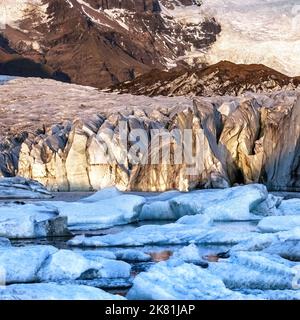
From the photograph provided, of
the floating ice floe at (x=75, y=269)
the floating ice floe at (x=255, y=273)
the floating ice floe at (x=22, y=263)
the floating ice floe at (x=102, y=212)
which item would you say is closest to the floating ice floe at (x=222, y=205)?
the floating ice floe at (x=102, y=212)

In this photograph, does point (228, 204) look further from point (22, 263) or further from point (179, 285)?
point (179, 285)

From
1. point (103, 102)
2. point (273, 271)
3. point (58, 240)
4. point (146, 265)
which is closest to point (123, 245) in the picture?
point (58, 240)

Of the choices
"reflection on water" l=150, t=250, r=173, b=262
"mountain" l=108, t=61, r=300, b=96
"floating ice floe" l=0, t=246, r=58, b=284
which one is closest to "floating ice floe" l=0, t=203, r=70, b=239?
"reflection on water" l=150, t=250, r=173, b=262

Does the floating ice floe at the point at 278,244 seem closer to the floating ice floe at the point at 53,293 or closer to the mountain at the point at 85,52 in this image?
the floating ice floe at the point at 53,293

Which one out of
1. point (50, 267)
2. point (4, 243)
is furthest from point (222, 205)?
point (50, 267)

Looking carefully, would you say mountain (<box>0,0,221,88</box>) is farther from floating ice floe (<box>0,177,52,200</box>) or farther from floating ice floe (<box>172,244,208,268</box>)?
floating ice floe (<box>172,244,208,268</box>)

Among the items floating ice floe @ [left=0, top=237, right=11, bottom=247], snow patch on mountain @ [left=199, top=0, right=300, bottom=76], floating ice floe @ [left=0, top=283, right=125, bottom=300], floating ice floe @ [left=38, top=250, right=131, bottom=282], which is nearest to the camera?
floating ice floe @ [left=0, top=283, right=125, bottom=300]
